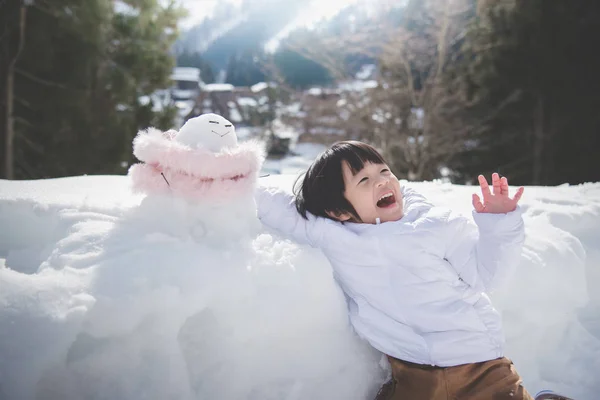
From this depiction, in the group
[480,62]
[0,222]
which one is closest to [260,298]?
[0,222]

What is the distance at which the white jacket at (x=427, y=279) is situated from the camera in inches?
51.0

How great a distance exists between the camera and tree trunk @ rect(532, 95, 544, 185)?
301 inches

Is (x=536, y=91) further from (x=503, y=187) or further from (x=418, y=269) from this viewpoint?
(x=418, y=269)

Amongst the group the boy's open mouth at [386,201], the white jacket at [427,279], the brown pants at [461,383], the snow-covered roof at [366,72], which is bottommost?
the brown pants at [461,383]

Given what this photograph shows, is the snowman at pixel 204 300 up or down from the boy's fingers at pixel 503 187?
down

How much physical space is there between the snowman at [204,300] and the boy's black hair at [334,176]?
0.18 meters

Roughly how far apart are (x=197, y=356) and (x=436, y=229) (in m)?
0.85

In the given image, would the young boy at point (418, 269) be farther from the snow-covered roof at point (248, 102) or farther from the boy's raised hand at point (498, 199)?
the snow-covered roof at point (248, 102)

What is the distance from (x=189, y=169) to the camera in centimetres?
133

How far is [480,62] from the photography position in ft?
26.7

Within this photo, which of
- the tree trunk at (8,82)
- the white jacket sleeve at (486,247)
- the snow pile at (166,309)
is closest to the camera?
the snow pile at (166,309)

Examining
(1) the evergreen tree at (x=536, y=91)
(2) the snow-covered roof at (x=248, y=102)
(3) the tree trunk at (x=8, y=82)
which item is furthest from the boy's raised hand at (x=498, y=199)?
(2) the snow-covered roof at (x=248, y=102)

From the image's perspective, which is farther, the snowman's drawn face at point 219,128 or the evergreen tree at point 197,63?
the evergreen tree at point 197,63

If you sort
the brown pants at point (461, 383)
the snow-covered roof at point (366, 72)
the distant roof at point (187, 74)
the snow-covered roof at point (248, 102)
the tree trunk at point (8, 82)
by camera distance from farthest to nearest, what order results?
the distant roof at point (187, 74) < the snow-covered roof at point (248, 102) < the snow-covered roof at point (366, 72) < the tree trunk at point (8, 82) < the brown pants at point (461, 383)
